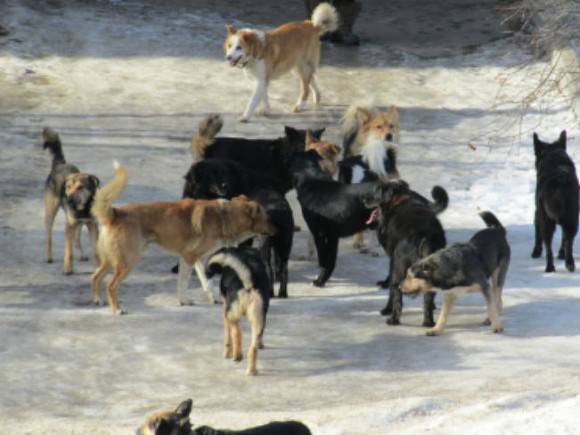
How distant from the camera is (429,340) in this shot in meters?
10.2

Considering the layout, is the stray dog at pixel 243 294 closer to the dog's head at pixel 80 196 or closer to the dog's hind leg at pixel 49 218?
the dog's head at pixel 80 196

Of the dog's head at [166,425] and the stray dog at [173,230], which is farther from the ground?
the stray dog at [173,230]

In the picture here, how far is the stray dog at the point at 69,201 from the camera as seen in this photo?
11602mm

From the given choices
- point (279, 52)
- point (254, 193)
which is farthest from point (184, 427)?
point (279, 52)

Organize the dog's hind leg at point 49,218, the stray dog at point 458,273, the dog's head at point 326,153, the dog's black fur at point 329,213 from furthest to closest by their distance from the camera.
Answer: the dog's head at point 326,153 → the dog's hind leg at point 49,218 → the dog's black fur at point 329,213 → the stray dog at point 458,273

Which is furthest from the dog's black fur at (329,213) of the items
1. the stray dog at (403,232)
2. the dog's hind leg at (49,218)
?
the dog's hind leg at (49,218)

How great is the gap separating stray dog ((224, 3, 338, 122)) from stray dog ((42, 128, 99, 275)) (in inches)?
194

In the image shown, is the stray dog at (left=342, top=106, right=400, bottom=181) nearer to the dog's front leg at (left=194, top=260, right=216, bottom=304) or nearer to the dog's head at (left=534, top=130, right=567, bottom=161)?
the dog's head at (left=534, top=130, right=567, bottom=161)

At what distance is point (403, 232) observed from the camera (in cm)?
1081

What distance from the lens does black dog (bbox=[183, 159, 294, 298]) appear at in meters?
11.4

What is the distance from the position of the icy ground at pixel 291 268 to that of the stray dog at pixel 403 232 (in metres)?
0.26

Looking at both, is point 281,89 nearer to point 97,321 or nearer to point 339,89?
point 339,89

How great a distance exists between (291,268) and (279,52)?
5724 millimetres

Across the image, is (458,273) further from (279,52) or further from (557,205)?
(279,52)
